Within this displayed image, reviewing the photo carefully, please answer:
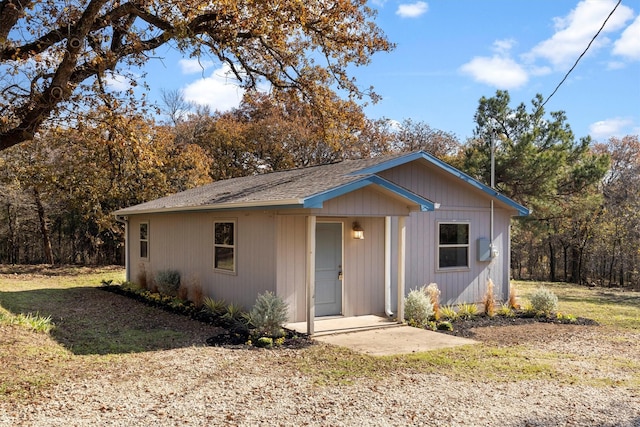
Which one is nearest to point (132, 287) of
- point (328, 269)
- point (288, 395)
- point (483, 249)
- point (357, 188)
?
point (328, 269)

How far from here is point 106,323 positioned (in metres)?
9.91

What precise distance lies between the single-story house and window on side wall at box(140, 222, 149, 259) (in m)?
1.59

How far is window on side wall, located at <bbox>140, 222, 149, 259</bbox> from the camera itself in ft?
49.4

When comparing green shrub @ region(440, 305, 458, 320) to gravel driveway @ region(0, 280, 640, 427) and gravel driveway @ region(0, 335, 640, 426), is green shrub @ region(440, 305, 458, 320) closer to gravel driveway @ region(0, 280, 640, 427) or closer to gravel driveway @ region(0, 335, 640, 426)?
gravel driveway @ region(0, 280, 640, 427)

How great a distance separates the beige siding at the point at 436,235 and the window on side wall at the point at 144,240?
305 inches

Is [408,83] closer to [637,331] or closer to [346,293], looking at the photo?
[346,293]

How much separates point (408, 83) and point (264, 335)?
27.0 ft

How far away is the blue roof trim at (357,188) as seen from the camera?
26.6 ft

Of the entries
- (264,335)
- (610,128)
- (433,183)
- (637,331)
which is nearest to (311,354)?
(264,335)

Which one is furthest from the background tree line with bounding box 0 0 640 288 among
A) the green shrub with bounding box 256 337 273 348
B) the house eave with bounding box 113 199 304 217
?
A: the green shrub with bounding box 256 337 273 348

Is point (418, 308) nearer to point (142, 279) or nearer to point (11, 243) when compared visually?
point (142, 279)

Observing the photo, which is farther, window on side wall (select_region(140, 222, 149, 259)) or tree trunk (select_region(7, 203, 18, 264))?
tree trunk (select_region(7, 203, 18, 264))

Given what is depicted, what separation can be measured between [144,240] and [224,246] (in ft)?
18.2

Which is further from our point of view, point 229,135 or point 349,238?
point 229,135
